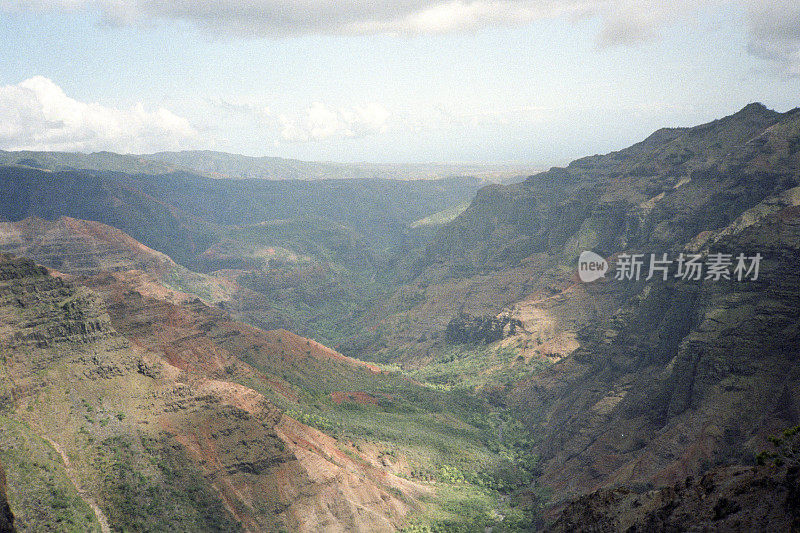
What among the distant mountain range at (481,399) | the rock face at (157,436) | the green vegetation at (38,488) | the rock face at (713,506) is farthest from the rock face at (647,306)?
the green vegetation at (38,488)

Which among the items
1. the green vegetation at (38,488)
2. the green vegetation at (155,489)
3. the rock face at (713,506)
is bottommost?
the green vegetation at (155,489)

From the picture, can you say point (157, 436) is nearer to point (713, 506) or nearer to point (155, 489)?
point (155, 489)

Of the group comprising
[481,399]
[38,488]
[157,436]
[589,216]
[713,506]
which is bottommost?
[481,399]

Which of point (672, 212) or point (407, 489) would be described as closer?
point (407, 489)

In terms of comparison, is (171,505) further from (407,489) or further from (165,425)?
(407,489)

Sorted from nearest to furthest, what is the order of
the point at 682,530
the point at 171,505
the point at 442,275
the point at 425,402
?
the point at 682,530
the point at 171,505
the point at 425,402
the point at 442,275

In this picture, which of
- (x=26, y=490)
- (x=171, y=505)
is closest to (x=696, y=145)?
(x=171, y=505)

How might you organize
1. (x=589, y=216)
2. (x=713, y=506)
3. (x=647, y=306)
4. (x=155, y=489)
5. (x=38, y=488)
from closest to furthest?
(x=713, y=506) < (x=38, y=488) < (x=155, y=489) < (x=647, y=306) < (x=589, y=216)

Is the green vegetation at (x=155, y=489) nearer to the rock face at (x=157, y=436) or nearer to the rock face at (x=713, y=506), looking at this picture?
the rock face at (x=157, y=436)

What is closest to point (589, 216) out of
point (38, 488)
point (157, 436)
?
point (157, 436)
